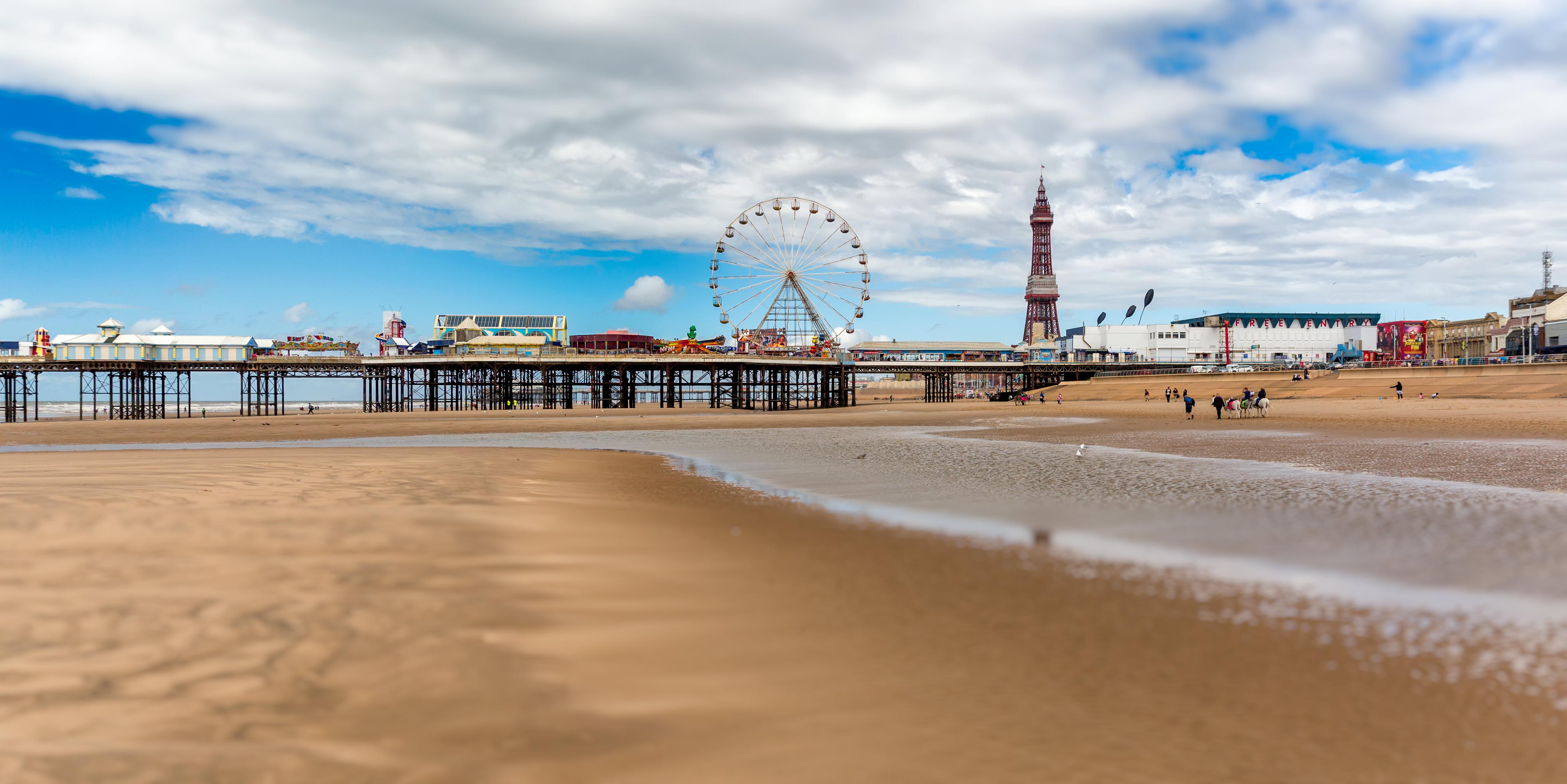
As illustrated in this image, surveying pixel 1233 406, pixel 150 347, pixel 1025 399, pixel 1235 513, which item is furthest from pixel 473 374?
pixel 1235 513

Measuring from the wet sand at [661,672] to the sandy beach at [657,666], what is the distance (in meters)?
0.02

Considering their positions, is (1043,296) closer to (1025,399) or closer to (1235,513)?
(1025,399)

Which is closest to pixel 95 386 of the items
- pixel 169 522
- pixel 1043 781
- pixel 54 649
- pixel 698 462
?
pixel 698 462

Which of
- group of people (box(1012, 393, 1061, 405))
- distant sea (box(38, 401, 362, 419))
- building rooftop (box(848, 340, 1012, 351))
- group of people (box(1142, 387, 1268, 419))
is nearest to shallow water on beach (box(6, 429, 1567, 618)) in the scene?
group of people (box(1142, 387, 1268, 419))

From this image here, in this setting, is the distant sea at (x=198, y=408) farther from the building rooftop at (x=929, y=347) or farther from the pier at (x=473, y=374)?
the building rooftop at (x=929, y=347)

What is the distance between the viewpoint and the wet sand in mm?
3086

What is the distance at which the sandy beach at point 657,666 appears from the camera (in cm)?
310

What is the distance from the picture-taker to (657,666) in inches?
163

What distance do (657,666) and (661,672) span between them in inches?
3.6

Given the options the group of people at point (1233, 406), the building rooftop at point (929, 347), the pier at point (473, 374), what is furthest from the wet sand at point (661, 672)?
the building rooftop at point (929, 347)

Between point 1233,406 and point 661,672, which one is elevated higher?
point 661,672

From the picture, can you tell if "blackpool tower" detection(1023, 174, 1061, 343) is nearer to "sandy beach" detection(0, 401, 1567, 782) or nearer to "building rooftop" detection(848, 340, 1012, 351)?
"building rooftop" detection(848, 340, 1012, 351)

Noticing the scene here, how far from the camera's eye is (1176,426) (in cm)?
2822

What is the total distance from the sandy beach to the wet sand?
0.02 m
